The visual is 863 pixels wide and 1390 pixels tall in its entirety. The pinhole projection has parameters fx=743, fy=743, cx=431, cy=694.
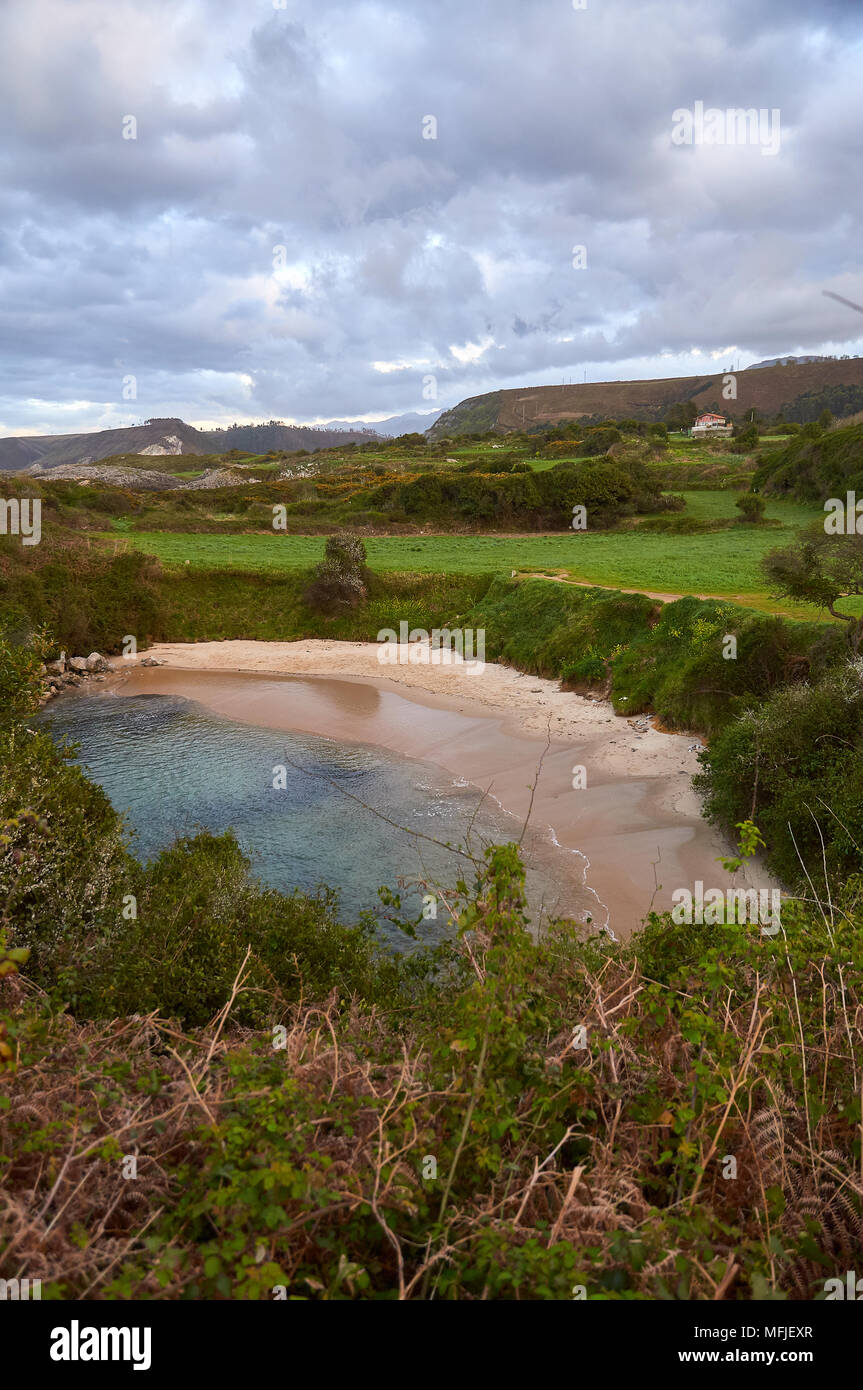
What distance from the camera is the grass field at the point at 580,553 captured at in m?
30.5

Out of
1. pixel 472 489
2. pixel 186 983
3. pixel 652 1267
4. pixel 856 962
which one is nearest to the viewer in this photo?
pixel 652 1267

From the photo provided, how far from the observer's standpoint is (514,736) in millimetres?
22375

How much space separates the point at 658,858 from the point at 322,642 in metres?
23.3

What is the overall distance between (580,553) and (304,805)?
2736cm

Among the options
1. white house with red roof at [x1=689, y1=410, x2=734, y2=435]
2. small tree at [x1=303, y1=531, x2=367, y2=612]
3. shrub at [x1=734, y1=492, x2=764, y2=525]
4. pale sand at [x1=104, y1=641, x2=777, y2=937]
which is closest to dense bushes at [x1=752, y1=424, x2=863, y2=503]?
shrub at [x1=734, y1=492, x2=764, y2=525]

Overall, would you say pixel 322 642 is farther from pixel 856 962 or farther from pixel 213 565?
pixel 856 962

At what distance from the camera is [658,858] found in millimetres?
14805

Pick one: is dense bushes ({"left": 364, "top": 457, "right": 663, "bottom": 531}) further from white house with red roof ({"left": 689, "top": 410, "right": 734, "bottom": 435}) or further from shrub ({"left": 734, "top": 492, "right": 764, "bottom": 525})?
white house with red roof ({"left": 689, "top": 410, "right": 734, "bottom": 435})

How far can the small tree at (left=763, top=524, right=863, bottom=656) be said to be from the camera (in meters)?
16.7

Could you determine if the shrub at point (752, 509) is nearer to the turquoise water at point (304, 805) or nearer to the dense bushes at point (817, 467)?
the dense bushes at point (817, 467)

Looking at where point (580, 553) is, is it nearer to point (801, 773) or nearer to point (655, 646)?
point (655, 646)

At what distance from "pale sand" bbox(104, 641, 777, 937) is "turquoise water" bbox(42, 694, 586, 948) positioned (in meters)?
0.86

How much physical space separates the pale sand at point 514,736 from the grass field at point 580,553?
6808 millimetres
